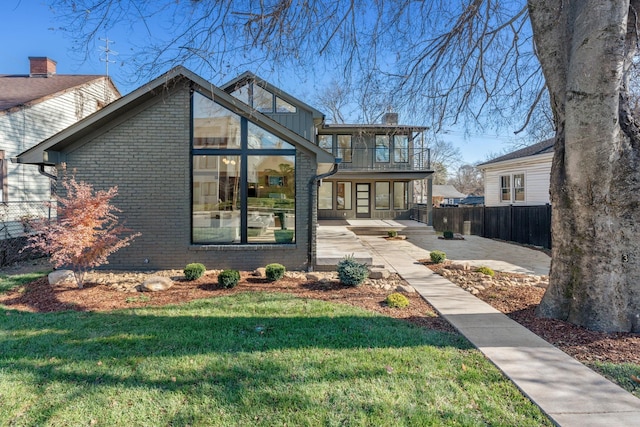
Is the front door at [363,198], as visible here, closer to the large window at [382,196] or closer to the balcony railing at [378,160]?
the large window at [382,196]

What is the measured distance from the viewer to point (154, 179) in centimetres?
809

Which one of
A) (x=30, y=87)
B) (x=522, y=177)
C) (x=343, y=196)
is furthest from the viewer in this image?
(x=343, y=196)

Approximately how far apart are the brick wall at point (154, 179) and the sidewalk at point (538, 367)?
4310 mm

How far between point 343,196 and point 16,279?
54.0ft

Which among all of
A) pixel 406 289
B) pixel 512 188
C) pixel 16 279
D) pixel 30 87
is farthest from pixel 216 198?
pixel 512 188

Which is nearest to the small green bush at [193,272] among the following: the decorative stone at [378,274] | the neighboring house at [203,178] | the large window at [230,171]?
the neighboring house at [203,178]

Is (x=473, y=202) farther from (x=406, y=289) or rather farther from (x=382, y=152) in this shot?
(x=406, y=289)

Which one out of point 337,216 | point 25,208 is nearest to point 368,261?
point 25,208

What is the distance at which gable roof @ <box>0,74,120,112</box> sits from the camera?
1224 cm

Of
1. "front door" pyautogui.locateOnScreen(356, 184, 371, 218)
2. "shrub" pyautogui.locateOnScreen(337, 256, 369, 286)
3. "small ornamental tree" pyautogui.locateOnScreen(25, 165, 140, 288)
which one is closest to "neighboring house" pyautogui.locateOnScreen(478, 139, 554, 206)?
"front door" pyautogui.locateOnScreen(356, 184, 371, 218)

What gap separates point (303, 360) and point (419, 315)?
229 centimetres

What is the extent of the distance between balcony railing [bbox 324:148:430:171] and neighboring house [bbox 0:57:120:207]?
12.2 m

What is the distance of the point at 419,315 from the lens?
16.9ft

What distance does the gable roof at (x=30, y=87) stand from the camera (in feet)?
40.2
